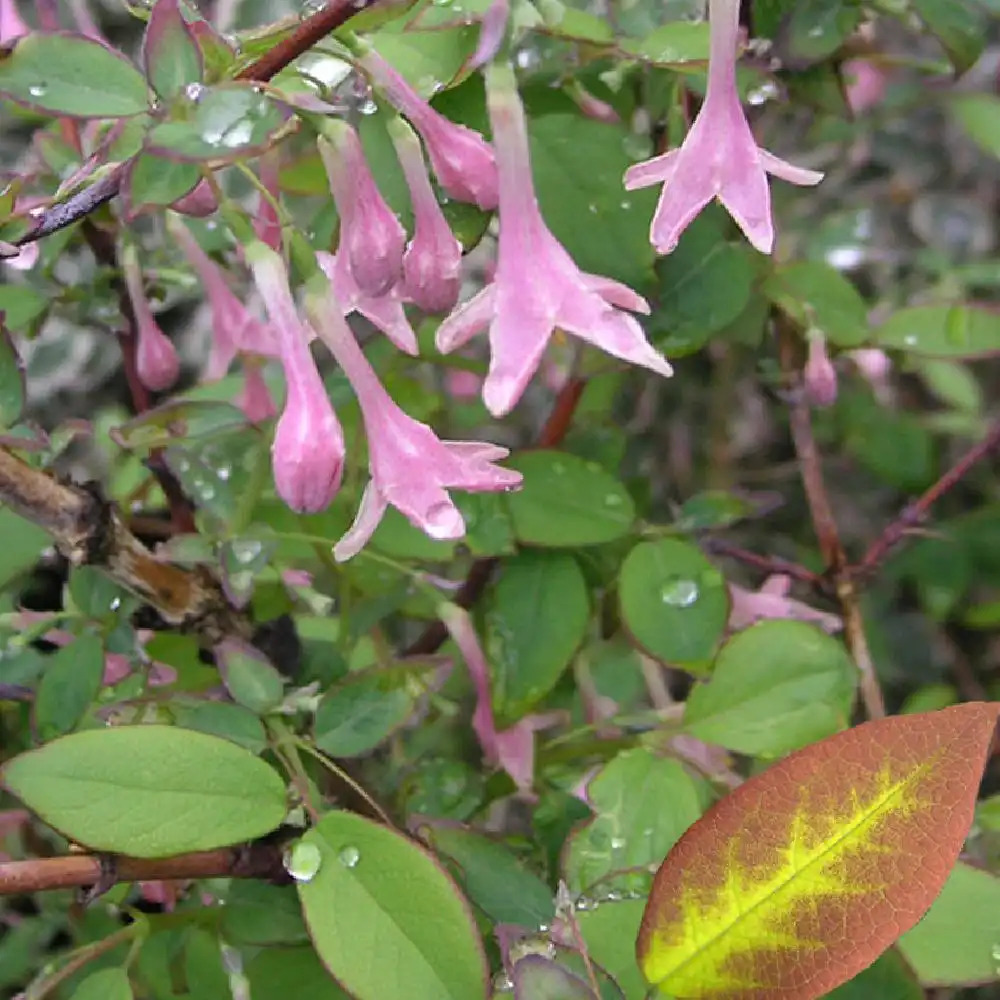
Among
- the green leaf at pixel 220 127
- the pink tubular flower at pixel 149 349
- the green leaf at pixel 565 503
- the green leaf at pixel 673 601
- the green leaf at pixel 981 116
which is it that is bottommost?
the green leaf at pixel 673 601

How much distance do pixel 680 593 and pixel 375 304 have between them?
0.23 metres

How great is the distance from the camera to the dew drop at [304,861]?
1.53 feet

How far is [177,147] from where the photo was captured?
0.40 m

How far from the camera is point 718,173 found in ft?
1.64

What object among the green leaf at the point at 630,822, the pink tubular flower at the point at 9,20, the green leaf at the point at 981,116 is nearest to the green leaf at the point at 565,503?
the green leaf at the point at 630,822

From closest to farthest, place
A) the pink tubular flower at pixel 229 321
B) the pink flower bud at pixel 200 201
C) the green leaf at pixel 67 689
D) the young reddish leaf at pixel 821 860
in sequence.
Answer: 1. the young reddish leaf at pixel 821 860
2. the pink flower bud at pixel 200 201
3. the green leaf at pixel 67 689
4. the pink tubular flower at pixel 229 321

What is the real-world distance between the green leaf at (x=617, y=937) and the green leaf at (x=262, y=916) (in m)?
0.16

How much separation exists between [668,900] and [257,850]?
0.68ft

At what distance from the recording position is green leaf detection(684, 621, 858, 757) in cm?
60

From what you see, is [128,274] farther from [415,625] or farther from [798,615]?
[415,625]

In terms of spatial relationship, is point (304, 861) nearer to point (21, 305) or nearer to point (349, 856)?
point (349, 856)

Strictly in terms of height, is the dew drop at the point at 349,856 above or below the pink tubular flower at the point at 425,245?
below

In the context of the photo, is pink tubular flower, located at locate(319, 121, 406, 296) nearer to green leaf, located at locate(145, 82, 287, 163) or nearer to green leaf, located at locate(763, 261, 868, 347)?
green leaf, located at locate(145, 82, 287, 163)

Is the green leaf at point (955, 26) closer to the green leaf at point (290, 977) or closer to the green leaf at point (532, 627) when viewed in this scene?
the green leaf at point (532, 627)
